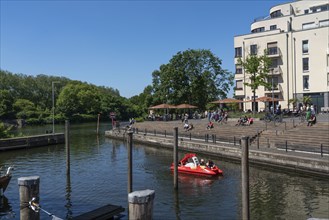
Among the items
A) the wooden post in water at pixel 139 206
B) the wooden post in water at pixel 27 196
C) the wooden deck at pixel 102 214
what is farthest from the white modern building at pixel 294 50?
the wooden post in water at pixel 139 206

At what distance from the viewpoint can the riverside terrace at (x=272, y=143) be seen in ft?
80.8

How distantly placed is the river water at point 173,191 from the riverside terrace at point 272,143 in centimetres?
94

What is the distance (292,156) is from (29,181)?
1883 centimetres

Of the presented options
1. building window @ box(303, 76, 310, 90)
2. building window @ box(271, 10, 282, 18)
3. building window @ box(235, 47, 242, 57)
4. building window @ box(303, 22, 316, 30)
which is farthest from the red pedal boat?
building window @ box(271, 10, 282, 18)

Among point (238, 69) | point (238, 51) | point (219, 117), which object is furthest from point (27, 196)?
point (238, 51)

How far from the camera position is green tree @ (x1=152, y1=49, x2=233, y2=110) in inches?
2657

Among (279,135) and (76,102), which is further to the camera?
(76,102)

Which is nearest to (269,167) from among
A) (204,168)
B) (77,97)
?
(204,168)

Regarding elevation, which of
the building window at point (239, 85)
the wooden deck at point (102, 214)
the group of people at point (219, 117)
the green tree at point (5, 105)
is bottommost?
the wooden deck at point (102, 214)

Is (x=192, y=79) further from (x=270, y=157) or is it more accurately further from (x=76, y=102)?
(x=76, y=102)

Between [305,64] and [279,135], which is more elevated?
[305,64]

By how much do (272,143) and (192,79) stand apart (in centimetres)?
3777

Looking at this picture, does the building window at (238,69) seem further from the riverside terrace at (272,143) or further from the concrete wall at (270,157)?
the concrete wall at (270,157)

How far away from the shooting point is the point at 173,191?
818 inches
